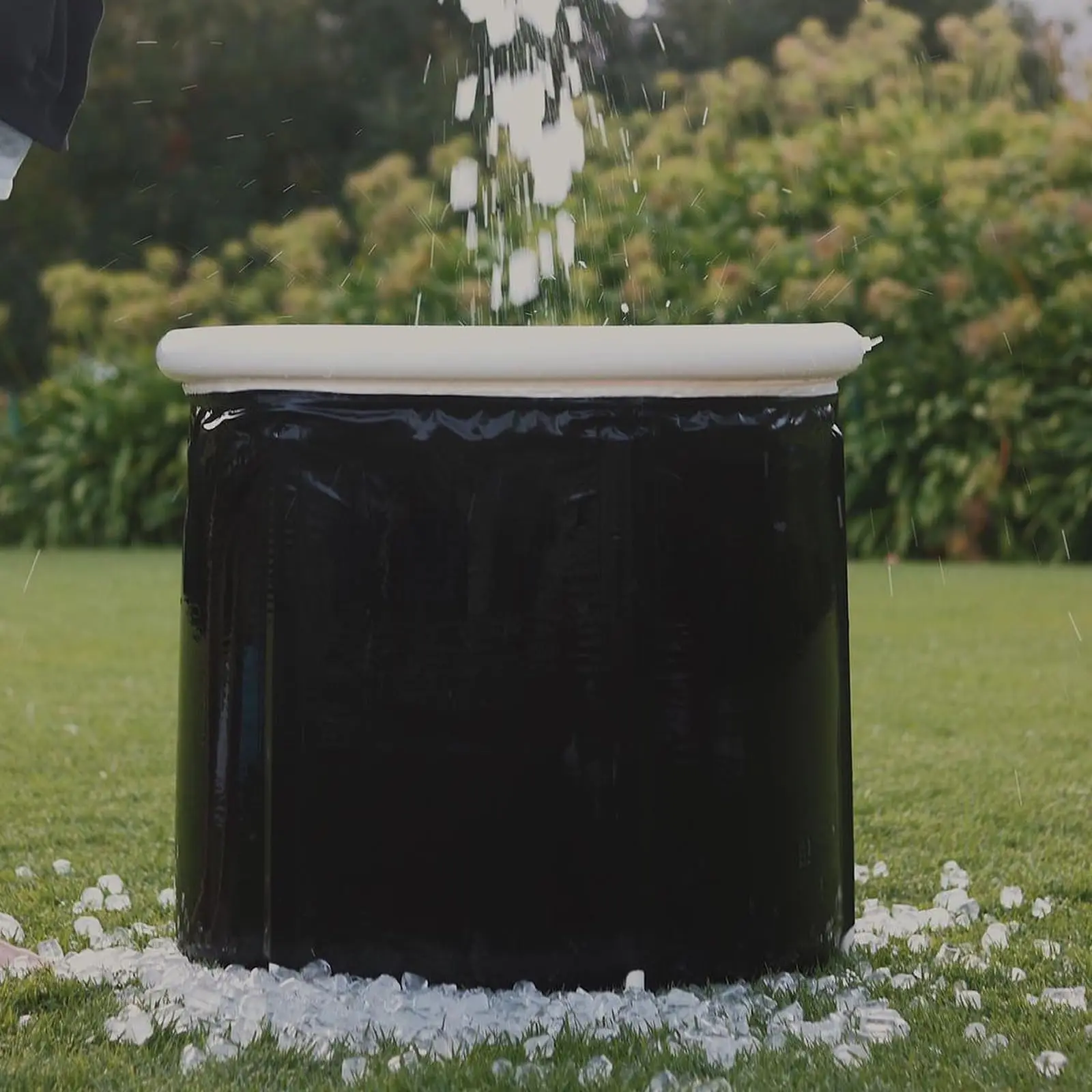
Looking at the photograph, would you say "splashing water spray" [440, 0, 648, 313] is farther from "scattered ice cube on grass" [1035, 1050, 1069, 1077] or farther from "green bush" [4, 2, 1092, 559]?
"scattered ice cube on grass" [1035, 1050, 1069, 1077]

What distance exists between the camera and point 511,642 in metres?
1.90

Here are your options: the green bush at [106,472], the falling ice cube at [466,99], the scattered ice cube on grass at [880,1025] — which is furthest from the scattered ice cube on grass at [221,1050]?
the falling ice cube at [466,99]

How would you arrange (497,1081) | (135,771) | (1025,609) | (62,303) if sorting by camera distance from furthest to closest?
1. (62,303)
2. (1025,609)
3. (135,771)
4. (497,1081)

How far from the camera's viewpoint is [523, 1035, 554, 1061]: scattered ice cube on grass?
176 centimetres

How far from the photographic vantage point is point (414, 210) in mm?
8109

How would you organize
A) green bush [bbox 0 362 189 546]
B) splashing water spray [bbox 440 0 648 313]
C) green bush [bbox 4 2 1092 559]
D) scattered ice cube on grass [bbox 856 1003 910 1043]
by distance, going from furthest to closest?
green bush [bbox 0 362 189 546]
green bush [bbox 4 2 1092 559]
splashing water spray [bbox 440 0 648 313]
scattered ice cube on grass [bbox 856 1003 910 1043]

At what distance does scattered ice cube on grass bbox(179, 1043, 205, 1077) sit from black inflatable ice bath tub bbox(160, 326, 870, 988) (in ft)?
0.70

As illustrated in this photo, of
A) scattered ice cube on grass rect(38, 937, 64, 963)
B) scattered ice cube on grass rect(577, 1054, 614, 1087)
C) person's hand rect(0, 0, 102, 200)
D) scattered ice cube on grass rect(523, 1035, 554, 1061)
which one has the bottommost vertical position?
scattered ice cube on grass rect(38, 937, 64, 963)

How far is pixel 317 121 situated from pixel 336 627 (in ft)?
31.7

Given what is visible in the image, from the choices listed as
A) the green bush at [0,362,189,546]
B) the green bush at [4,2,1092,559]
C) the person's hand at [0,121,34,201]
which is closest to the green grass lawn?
the green bush at [4,2,1092,559]

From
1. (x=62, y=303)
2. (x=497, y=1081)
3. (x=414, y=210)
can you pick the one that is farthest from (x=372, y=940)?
(x=62, y=303)

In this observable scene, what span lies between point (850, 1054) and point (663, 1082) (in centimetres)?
20

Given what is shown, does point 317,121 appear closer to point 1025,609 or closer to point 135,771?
point 1025,609

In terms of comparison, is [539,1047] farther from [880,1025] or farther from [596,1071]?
[880,1025]
